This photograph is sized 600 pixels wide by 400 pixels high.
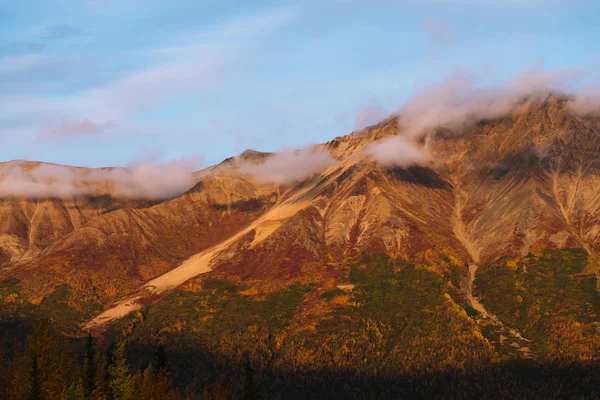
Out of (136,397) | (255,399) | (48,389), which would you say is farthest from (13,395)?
(255,399)

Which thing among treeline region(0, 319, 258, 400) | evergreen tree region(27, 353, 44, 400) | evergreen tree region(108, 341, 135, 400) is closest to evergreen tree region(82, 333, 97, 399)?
treeline region(0, 319, 258, 400)

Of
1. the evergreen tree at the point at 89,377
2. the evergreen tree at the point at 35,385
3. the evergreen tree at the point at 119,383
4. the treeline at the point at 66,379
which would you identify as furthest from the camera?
the evergreen tree at the point at 119,383

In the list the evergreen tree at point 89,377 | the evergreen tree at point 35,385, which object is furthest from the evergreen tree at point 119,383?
the evergreen tree at point 35,385

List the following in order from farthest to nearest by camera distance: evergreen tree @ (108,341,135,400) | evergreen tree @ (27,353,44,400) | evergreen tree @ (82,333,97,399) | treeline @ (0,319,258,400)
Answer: evergreen tree @ (108,341,135,400) → evergreen tree @ (82,333,97,399) → treeline @ (0,319,258,400) → evergreen tree @ (27,353,44,400)

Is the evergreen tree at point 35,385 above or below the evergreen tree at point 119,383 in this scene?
above

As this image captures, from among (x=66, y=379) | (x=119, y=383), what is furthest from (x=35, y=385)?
(x=66, y=379)

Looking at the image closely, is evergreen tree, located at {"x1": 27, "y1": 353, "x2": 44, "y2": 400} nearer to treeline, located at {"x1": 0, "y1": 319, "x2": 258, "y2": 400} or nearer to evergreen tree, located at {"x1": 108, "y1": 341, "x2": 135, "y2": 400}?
treeline, located at {"x1": 0, "y1": 319, "x2": 258, "y2": 400}

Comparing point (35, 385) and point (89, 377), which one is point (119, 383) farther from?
point (35, 385)

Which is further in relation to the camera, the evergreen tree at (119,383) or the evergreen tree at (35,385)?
the evergreen tree at (119,383)

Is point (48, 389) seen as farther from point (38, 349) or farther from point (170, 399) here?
point (170, 399)

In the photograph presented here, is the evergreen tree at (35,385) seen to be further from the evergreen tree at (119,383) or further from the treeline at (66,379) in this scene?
the evergreen tree at (119,383)

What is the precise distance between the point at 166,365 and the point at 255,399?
32.9 meters

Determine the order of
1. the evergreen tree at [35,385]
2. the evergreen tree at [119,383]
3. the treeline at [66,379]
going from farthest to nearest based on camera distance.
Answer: the evergreen tree at [119,383] → the treeline at [66,379] → the evergreen tree at [35,385]

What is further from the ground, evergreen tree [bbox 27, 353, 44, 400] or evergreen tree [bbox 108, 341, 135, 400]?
evergreen tree [bbox 27, 353, 44, 400]
